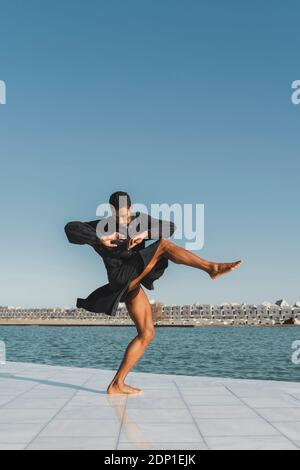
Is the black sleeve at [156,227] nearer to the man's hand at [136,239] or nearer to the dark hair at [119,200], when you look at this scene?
the man's hand at [136,239]

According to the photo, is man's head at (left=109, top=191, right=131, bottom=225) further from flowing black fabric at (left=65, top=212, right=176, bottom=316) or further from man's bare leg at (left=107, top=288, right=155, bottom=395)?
man's bare leg at (left=107, top=288, right=155, bottom=395)

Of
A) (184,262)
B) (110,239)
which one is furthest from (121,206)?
(184,262)

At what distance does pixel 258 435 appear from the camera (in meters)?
5.86

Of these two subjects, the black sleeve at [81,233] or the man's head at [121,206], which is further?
the man's head at [121,206]

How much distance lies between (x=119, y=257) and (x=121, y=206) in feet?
2.63

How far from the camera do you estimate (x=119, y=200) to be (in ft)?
29.1

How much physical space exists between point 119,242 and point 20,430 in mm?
3379

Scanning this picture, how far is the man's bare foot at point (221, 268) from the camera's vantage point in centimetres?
793

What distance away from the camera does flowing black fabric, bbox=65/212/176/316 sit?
8.50 metres

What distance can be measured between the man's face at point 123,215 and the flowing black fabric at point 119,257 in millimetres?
102

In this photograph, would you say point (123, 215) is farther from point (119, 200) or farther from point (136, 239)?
point (136, 239)

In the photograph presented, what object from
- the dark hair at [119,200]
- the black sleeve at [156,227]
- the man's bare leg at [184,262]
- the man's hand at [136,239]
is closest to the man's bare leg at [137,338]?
the man's bare leg at [184,262]
